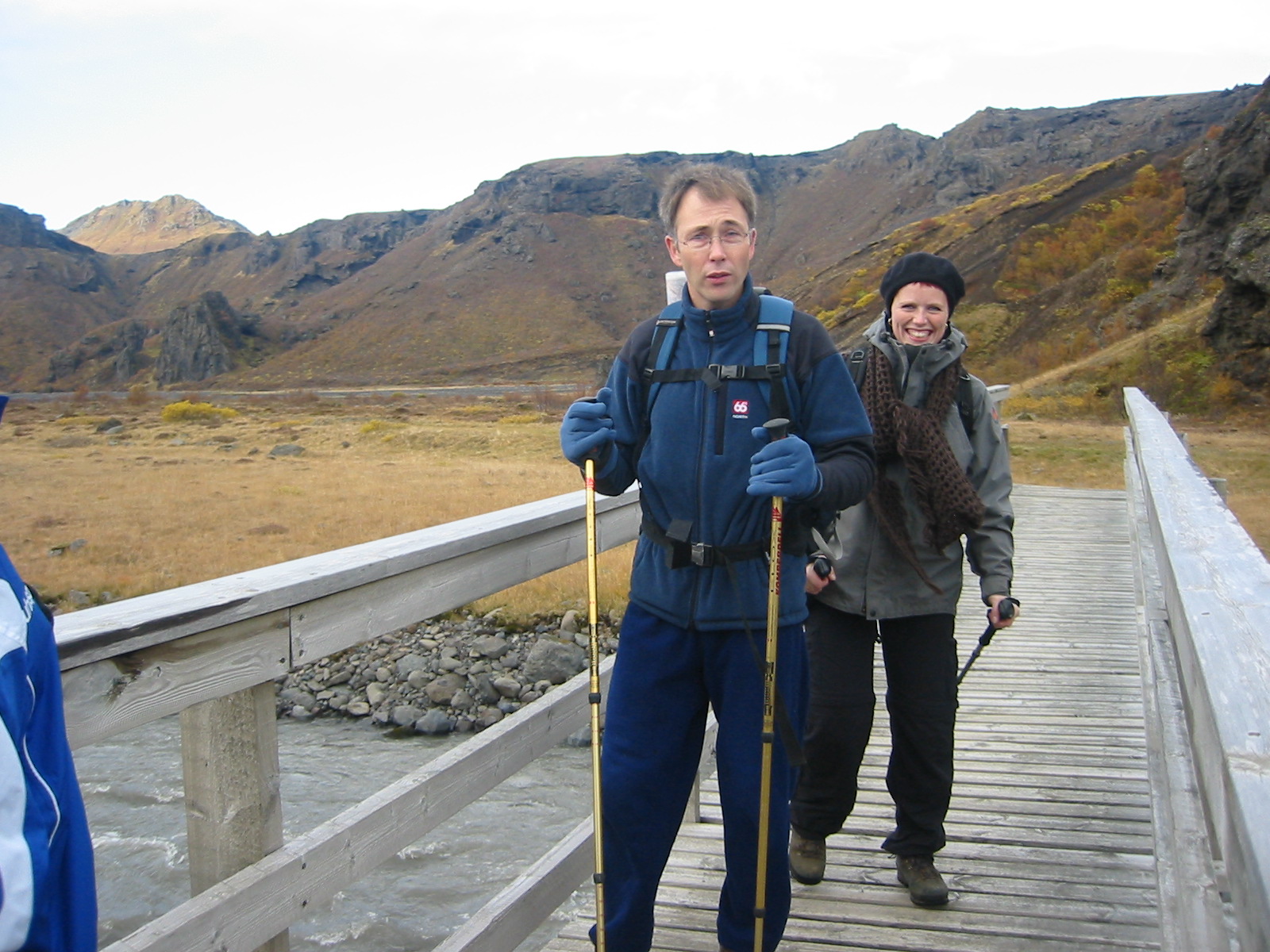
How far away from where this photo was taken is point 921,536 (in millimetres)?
3205

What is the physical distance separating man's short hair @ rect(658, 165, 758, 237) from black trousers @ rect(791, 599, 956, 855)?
1.33 metres

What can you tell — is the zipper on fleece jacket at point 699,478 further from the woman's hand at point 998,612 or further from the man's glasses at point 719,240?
the woman's hand at point 998,612

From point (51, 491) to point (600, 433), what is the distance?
2256cm

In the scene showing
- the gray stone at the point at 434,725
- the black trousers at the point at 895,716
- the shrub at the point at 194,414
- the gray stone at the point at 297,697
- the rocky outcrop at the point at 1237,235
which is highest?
the rocky outcrop at the point at 1237,235

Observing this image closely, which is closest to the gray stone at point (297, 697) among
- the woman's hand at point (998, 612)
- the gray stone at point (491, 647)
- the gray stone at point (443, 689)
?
the gray stone at point (443, 689)

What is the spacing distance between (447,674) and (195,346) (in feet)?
400

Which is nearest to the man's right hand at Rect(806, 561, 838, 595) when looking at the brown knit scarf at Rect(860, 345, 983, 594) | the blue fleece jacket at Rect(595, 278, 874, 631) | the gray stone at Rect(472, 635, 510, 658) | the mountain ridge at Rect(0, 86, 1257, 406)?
the brown knit scarf at Rect(860, 345, 983, 594)

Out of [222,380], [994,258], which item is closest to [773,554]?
[994,258]

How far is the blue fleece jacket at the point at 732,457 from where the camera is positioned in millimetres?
2471

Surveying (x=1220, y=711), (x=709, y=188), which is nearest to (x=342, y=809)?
(x=709, y=188)

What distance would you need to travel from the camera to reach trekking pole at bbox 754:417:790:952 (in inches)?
93.4

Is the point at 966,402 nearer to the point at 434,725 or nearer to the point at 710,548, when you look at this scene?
the point at 710,548

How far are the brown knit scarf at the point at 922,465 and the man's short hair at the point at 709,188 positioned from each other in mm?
869

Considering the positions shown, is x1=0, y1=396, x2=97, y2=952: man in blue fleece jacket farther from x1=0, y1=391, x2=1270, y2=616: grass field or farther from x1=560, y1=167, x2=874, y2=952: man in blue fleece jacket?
x1=0, y1=391, x2=1270, y2=616: grass field
